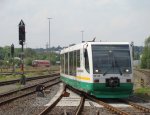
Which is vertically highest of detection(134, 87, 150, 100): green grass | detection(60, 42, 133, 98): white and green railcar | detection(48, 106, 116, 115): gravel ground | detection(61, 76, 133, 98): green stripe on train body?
detection(60, 42, 133, 98): white and green railcar

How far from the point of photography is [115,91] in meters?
21.4

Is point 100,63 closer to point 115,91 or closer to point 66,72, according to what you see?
point 115,91

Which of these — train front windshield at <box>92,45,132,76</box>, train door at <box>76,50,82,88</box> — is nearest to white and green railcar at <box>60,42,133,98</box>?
train front windshield at <box>92,45,132,76</box>

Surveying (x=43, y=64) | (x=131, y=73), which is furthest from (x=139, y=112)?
(x=43, y=64)

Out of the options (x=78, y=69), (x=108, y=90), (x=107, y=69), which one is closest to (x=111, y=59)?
(x=107, y=69)

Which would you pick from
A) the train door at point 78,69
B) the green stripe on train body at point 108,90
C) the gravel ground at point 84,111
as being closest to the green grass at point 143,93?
the green stripe on train body at point 108,90

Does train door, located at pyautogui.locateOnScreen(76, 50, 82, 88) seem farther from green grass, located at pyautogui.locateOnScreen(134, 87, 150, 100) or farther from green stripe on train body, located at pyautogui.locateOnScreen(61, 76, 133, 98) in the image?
green grass, located at pyautogui.locateOnScreen(134, 87, 150, 100)

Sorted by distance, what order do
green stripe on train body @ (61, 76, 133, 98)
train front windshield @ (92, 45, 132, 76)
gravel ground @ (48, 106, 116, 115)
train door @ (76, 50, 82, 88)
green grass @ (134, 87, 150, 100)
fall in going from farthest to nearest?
green grass @ (134, 87, 150, 100) < train door @ (76, 50, 82, 88) < train front windshield @ (92, 45, 132, 76) < green stripe on train body @ (61, 76, 133, 98) < gravel ground @ (48, 106, 116, 115)

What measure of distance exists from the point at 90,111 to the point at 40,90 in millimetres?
8068

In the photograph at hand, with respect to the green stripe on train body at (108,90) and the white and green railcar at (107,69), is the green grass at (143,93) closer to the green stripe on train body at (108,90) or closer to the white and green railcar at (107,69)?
the green stripe on train body at (108,90)

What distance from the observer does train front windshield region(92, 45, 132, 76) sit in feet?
70.8

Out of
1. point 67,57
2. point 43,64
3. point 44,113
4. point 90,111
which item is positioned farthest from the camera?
point 43,64

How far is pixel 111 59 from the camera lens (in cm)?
2184

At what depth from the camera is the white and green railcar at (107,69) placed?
2133cm
